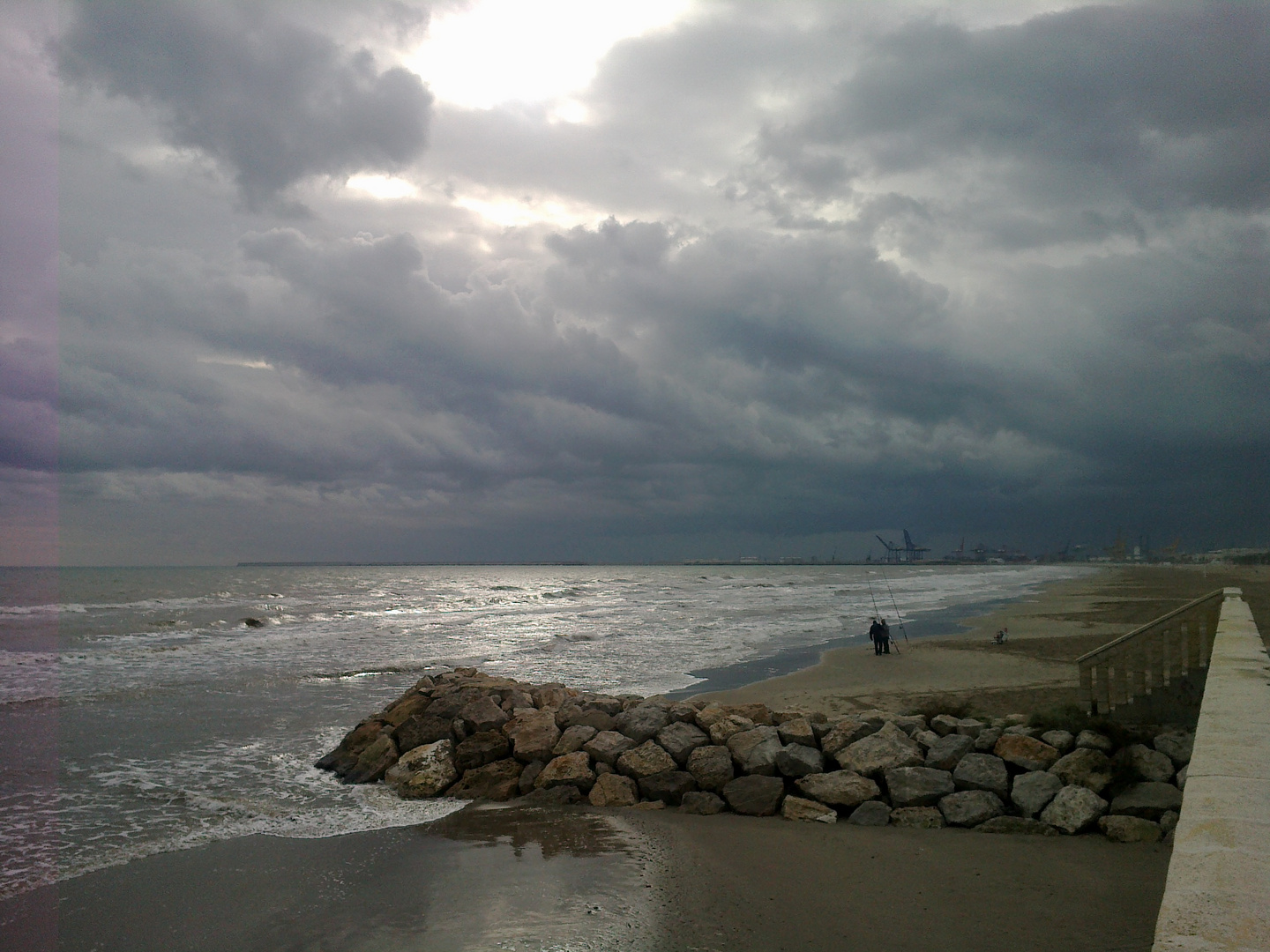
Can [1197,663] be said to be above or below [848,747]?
above

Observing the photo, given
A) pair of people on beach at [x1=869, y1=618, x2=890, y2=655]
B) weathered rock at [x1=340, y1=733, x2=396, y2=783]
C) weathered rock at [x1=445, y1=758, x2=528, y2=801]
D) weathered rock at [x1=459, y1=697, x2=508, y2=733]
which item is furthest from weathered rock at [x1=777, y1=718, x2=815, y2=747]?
pair of people on beach at [x1=869, y1=618, x2=890, y2=655]

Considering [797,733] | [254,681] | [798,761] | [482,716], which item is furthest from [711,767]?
[254,681]

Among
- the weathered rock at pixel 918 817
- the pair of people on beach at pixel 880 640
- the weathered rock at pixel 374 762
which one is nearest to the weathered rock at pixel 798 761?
the weathered rock at pixel 918 817

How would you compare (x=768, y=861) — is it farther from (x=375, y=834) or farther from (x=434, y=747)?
(x=434, y=747)

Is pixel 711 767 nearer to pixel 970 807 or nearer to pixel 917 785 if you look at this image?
pixel 917 785

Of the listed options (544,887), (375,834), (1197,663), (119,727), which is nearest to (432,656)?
(119,727)

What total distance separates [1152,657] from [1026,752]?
6.56ft

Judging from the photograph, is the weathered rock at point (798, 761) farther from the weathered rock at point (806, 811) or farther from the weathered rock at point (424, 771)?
the weathered rock at point (424, 771)

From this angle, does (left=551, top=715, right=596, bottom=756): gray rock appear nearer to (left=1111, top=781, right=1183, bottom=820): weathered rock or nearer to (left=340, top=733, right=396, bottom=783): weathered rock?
(left=340, top=733, right=396, bottom=783): weathered rock

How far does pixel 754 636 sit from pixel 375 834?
23.4 metres

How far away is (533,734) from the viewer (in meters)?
10.1

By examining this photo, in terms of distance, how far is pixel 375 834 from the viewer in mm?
8117

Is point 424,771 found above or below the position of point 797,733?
below

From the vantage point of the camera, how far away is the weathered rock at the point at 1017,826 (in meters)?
7.42
